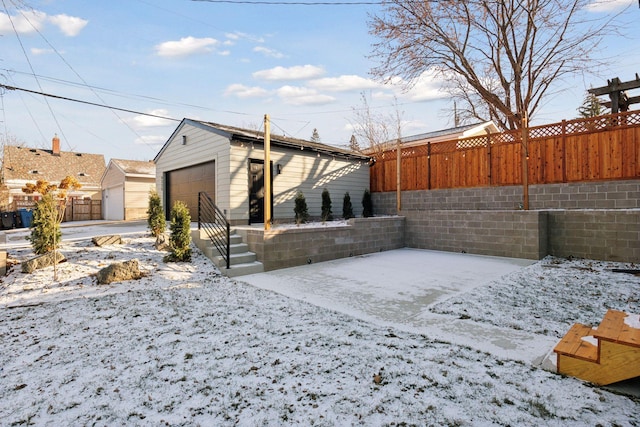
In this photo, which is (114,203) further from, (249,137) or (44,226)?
(44,226)

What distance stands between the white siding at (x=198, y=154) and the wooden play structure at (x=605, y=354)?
7559 mm

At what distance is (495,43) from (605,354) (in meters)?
14.4

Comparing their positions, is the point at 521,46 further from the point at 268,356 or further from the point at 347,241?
the point at 268,356

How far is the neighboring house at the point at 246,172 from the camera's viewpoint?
850 centimetres

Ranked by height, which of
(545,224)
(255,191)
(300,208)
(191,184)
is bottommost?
(545,224)

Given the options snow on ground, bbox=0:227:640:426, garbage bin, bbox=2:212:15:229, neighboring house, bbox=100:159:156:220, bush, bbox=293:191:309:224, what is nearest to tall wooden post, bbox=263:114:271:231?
snow on ground, bbox=0:227:640:426

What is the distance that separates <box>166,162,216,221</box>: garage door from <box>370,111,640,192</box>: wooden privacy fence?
650cm

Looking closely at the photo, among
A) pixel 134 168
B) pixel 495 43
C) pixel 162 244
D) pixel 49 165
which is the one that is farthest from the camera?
pixel 49 165

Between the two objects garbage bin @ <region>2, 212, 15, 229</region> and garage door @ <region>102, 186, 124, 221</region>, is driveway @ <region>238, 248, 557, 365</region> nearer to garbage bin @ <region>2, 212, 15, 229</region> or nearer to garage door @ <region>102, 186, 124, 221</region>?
garbage bin @ <region>2, 212, 15, 229</region>

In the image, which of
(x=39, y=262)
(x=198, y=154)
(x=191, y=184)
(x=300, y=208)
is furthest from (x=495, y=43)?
(x=39, y=262)

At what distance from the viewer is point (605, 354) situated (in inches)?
82.3

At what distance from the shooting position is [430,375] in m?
2.28

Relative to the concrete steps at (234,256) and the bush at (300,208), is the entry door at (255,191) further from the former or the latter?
the concrete steps at (234,256)

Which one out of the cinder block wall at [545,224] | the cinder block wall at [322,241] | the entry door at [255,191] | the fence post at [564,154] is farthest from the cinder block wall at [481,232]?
the entry door at [255,191]
